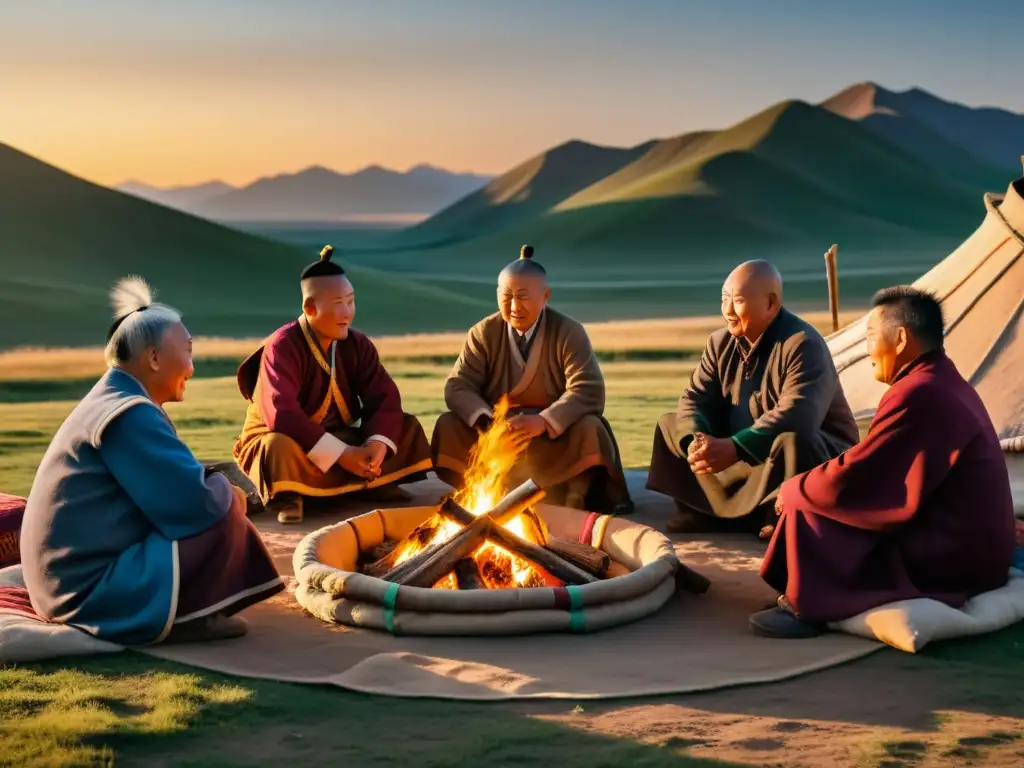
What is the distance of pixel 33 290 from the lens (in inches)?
969

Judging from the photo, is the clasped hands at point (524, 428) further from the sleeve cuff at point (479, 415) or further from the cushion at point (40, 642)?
the cushion at point (40, 642)

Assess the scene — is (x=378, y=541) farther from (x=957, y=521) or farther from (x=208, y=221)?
(x=208, y=221)

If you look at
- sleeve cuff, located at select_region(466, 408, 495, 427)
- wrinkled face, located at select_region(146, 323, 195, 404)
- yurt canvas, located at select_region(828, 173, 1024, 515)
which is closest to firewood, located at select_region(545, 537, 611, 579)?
sleeve cuff, located at select_region(466, 408, 495, 427)

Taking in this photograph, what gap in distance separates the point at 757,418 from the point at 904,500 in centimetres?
167

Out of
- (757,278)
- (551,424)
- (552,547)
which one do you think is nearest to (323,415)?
(551,424)

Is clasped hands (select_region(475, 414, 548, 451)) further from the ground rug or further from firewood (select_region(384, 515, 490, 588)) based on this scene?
the ground rug

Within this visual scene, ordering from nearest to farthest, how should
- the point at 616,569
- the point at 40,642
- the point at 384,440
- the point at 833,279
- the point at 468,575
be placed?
the point at 40,642 → the point at 468,575 → the point at 616,569 → the point at 384,440 → the point at 833,279

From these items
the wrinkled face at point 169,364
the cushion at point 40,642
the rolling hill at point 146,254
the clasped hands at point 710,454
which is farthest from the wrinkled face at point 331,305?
the rolling hill at point 146,254

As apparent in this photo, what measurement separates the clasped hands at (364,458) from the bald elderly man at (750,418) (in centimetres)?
134

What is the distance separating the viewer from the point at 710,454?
5582 millimetres

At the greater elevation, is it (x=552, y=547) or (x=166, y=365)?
(x=166, y=365)

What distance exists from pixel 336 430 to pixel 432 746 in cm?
327

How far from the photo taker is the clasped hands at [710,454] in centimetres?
557

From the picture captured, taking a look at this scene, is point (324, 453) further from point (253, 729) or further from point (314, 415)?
point (253, 729)
